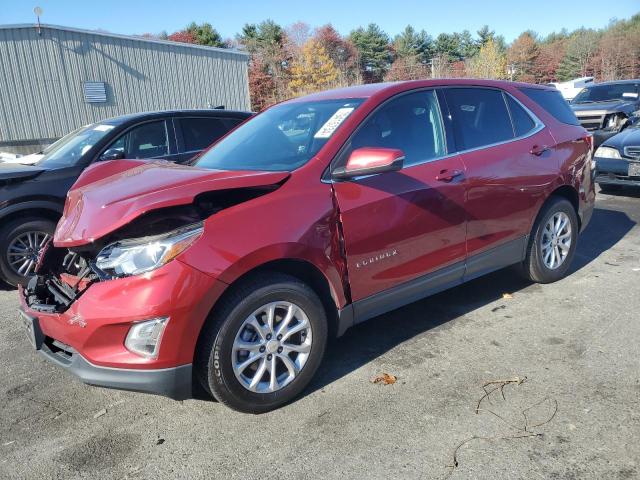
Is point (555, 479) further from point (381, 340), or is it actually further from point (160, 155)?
point (160, 155)

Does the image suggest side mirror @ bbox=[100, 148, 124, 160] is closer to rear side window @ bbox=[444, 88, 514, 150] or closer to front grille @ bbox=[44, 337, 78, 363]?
front grille @ bbox=[44, 337, 78, 363]

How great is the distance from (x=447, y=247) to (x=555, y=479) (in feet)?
5.75

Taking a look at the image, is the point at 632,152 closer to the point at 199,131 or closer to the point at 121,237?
the point at 199,131

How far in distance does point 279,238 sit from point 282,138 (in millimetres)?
1147

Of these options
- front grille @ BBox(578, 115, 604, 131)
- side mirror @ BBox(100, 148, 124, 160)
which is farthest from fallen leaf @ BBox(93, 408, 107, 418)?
front grille @ BBox(578, 115, 604, 131)

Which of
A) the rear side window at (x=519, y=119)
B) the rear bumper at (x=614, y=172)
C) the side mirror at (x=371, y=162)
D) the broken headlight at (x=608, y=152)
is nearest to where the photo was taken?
the side mirror at (x=371, y=162)

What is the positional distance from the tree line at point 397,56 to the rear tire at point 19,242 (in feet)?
127

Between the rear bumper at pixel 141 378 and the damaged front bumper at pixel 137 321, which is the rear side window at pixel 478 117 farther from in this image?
the rear bumper at pixel 141 378

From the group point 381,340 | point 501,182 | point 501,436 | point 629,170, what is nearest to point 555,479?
point 501,436

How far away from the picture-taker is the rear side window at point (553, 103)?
15.6 ft

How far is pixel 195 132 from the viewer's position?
6.45 metres

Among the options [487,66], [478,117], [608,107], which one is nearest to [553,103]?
[478,117]

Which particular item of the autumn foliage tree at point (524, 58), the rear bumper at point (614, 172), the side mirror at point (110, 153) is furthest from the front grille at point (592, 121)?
the autumn foliage tree at point (524, 58)

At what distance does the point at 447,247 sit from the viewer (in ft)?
12.4
